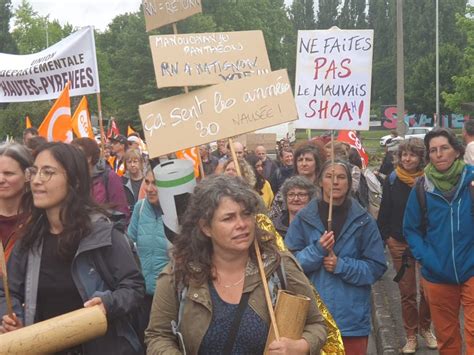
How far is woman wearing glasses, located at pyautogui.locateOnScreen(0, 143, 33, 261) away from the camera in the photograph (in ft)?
14.0

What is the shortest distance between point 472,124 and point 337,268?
259 centimetres

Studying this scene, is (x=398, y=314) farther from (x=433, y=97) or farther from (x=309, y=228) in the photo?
(x=433, y=97)

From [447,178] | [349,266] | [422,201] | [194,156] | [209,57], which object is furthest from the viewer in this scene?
[194,156]

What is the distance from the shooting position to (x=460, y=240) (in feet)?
17.4

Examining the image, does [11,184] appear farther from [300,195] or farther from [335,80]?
[335,80]

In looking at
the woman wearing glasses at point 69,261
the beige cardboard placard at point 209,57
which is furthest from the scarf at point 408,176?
the woman wearing glasses at point 69,261

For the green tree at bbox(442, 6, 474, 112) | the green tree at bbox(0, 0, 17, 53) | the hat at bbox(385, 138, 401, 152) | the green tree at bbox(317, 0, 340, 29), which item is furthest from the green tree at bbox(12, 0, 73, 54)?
the hat at bbox(385, 138, 401, 152)

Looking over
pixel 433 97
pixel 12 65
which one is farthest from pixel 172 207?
pixel 433 97

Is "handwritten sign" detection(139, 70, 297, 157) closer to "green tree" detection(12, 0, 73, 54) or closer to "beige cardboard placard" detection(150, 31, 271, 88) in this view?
"beige cardboard placard" detection(150, 31, 271, 88)

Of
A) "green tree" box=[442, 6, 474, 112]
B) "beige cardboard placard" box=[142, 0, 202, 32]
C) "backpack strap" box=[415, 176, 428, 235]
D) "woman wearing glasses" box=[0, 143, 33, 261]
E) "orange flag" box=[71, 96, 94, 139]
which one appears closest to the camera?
"woman wearing glasses" box=[0, 143, 33, 261]

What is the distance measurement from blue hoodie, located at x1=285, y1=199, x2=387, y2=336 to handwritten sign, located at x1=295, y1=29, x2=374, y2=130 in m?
1.26

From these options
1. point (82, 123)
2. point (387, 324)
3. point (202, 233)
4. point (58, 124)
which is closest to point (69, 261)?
point (202, 233)

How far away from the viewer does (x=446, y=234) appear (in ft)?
17.6

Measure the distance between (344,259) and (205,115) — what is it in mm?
1362
